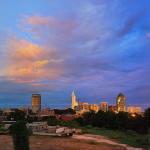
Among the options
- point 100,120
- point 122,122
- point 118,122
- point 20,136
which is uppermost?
point 100,120

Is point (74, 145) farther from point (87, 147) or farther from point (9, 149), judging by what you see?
point (9, 149)

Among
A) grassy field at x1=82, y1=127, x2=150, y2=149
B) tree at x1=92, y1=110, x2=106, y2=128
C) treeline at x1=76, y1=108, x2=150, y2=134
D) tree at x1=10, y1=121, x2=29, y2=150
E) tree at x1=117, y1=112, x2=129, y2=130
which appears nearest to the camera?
tree at x1=10, y1=121, x2=29, y2=150

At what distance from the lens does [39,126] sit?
46625 millimetres

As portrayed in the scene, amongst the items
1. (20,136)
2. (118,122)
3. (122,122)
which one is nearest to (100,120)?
(118,122)

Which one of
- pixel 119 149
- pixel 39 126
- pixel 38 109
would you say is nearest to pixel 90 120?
pixel 39 126

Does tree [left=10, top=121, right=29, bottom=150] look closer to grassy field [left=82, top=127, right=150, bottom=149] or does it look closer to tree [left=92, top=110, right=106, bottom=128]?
grassy field [left=82, top=127, right=150, bottom=149]

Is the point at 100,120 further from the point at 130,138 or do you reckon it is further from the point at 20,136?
the point at 20,136

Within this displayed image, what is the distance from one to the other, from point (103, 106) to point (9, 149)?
153m

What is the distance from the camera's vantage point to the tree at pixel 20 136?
11.2 meters

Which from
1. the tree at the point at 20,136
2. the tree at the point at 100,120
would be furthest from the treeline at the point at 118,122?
the tree at the point at 20,136

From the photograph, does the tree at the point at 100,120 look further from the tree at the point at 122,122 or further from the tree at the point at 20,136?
the tree at the point at 20,136

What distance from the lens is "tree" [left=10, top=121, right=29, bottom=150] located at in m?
11.2

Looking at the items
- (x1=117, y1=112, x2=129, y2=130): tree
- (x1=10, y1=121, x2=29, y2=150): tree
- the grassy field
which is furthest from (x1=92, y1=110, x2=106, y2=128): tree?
(x1=10, y1=121, x2=29, y2=150): tree

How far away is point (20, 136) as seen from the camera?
11273 millimetres
